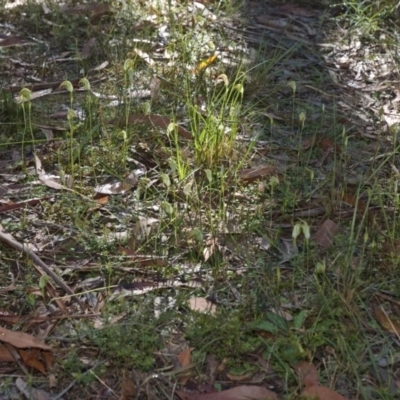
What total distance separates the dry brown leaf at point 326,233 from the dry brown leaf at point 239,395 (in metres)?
Answer: 0.77

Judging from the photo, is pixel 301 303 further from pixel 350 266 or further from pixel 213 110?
pixel 213 110

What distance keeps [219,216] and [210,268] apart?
262mm

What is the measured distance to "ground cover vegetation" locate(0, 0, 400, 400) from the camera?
Answer: 2715 millimetres

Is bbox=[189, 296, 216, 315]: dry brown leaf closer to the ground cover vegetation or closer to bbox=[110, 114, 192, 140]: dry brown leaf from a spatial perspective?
the ground cover vegetation

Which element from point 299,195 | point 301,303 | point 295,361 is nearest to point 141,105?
point 299,195

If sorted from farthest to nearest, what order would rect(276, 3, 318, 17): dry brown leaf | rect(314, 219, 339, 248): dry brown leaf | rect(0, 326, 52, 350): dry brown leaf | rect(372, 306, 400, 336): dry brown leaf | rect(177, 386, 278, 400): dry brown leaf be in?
rect(276, 3, 318, 17): dry brown leaf, rect(314, 219, 339, 248): dry brown leaf, rect(372, 306, 400, 336): dry brown leaf, rect(0, 326, 52, 350): dry brown leaf, rect(177, 386, 278, 400): dry brown leaf

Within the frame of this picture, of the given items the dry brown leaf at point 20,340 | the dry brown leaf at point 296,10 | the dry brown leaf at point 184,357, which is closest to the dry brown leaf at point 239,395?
the dry brown leaf at point 184,357

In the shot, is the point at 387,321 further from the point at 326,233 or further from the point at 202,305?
the point at 202,305

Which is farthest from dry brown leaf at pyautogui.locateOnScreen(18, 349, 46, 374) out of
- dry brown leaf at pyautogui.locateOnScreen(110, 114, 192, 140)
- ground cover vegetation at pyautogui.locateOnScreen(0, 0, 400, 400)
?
dry brown leaf at pyautogui.locateOnScreen(110, 114, 192, 140)

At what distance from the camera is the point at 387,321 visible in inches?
114

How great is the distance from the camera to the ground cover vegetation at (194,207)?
2715 millimetres

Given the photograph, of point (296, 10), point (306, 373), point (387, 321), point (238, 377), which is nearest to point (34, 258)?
point (238, 377)

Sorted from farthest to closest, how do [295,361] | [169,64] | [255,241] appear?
[169,64], [255,241], [295,361]

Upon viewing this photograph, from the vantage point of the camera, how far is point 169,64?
4.44m
